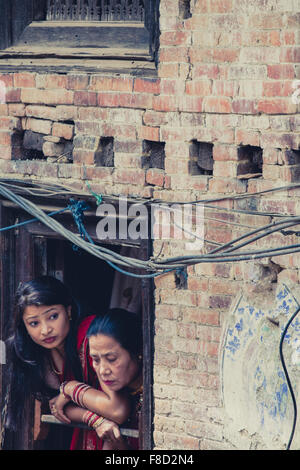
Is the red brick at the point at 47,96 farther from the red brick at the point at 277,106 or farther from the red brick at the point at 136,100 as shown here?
the red brick at the point at 277,106

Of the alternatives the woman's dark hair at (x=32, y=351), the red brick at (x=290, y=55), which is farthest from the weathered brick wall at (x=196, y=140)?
the woman's dark hair at (x=32, y=351)

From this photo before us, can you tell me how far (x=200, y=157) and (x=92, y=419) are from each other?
6.18 feet

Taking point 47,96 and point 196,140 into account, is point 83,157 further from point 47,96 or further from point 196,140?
point 196,140

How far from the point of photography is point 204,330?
5.40 meters

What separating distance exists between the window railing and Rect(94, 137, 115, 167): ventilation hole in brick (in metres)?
0.74

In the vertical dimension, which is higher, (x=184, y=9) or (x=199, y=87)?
(x=184, y=9)

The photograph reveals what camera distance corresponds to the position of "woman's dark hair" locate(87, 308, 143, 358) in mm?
5840

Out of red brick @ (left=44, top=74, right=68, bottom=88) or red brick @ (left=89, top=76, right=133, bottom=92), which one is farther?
red brick @ (left=44, top=74, right=68, bottom=88)

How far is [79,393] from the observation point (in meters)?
6.05

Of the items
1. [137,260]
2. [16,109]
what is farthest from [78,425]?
[16,109]

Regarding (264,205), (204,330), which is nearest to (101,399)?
(204,330)

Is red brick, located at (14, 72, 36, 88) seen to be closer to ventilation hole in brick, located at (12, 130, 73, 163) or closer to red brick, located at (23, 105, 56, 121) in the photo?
red brick, located at (23, 105, 56, 121)

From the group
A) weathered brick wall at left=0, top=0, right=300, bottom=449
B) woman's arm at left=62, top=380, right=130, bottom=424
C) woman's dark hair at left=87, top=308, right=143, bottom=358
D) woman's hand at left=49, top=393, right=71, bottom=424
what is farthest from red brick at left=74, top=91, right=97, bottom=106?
woman's hand at left=49, top=393, right=71, bottom=424

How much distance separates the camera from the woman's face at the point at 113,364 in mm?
5863
